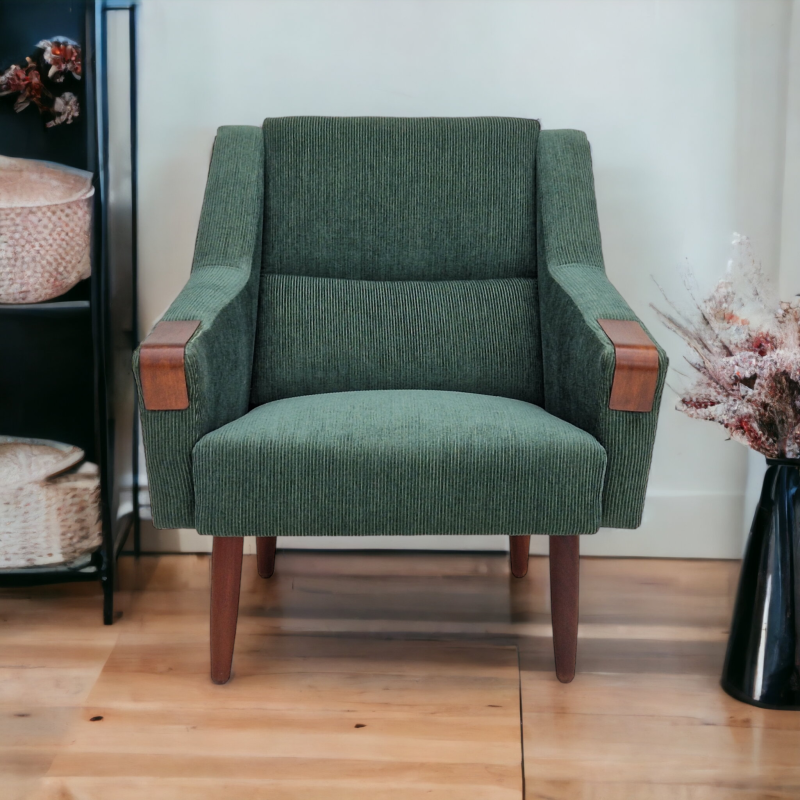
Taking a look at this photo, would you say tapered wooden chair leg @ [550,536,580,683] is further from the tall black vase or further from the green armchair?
the tall black vase

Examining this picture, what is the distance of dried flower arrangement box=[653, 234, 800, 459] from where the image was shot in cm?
129

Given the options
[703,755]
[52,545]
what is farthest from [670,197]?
[52,545]

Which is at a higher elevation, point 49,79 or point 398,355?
point 49,79

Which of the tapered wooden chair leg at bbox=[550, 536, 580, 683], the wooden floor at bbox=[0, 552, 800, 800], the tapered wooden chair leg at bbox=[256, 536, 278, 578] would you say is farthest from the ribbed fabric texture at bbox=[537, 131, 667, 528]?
the tapered wooden chair leg at bbox=[256, 536, 278, 578]

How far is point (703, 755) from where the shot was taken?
4.03ft

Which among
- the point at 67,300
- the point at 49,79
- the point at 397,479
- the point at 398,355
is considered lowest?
the point at 397,479

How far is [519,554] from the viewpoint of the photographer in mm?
1873

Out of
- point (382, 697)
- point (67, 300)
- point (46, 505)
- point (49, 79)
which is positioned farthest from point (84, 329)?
point (382, 697)

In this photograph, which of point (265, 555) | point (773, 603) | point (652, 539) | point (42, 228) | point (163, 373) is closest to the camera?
point (163, 373)

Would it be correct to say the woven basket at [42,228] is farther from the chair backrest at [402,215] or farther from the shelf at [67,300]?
the chair backrest at [402,215]

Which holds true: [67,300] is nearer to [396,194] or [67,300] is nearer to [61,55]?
[61,55]

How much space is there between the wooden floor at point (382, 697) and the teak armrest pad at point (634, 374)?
0.52 metres

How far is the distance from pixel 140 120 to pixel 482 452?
1.28m

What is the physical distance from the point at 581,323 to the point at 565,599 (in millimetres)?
478
